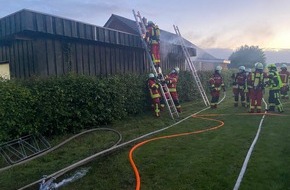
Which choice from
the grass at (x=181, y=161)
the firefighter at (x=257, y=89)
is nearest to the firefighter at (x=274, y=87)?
the firefighter at (x=257, y=89)

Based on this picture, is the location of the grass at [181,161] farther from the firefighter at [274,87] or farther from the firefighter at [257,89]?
the firefighter at [274,87]

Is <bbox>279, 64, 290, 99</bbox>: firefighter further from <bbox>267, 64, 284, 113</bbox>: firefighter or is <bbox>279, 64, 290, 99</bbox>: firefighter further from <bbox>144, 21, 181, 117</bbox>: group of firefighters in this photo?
<bbox>144, 21, 181, 117</bbox>: group of firefighters

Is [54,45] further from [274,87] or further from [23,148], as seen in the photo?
[274,87]

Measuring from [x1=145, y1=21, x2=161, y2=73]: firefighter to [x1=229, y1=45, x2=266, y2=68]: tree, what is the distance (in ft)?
131

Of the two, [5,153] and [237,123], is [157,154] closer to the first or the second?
[5,153]

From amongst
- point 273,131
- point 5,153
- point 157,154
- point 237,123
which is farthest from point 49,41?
point 273,131

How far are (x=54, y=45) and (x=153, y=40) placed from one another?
14.5 ft

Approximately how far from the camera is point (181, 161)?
5387mm

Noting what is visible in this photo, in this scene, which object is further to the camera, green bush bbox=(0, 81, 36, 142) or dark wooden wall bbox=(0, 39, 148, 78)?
dark wooden wall bbox=(0, 39, 148, 78)

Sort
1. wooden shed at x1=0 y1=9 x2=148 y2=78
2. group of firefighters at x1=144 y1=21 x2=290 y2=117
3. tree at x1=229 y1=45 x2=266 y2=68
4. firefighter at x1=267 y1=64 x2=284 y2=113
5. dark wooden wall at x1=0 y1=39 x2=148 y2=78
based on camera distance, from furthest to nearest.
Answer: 1. tree at x1=229 y1=45 x2=266 y2=68
2. firefighter at x1=267 y1=64 x2=284 y2=113
3. group of firefighters at x1=144 y1=21 x2=290 y2=117
4. dark wooden wall at x1=0 y1=39 x2=148 y2=78
5. wooden shed at x1=0 y1=9 x2=148 y2=78

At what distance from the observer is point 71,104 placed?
791cm

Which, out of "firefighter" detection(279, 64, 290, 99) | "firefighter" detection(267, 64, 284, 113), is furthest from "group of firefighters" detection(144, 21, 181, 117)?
"firefighter" detection(279, 64, 290, 99)

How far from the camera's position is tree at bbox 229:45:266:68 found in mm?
48625

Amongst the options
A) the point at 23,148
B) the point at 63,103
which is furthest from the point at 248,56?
the point at 23,148
